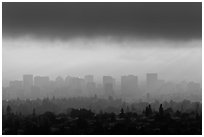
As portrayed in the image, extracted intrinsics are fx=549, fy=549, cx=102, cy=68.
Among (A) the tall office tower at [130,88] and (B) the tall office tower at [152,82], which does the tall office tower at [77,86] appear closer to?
(A) the tall office tower at [130,88]

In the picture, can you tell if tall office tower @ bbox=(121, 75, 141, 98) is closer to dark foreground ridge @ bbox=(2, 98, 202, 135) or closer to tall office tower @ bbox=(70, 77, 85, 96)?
dark foreground ridge @ bbox=(2, 98, 202, 135)

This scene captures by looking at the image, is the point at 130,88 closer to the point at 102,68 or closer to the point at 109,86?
the point at 109,86

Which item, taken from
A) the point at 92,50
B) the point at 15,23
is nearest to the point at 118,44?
the point at 92,50

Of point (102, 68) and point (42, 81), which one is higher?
point (102, 68)

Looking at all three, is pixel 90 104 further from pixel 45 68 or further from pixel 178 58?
pixel 178 58

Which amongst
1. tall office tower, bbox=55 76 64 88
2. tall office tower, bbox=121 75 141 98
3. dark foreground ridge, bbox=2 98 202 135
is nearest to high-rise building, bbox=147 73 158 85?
tall office tower, bbox=121 75 141 98

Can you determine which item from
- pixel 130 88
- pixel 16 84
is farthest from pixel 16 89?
pixel 130 88
